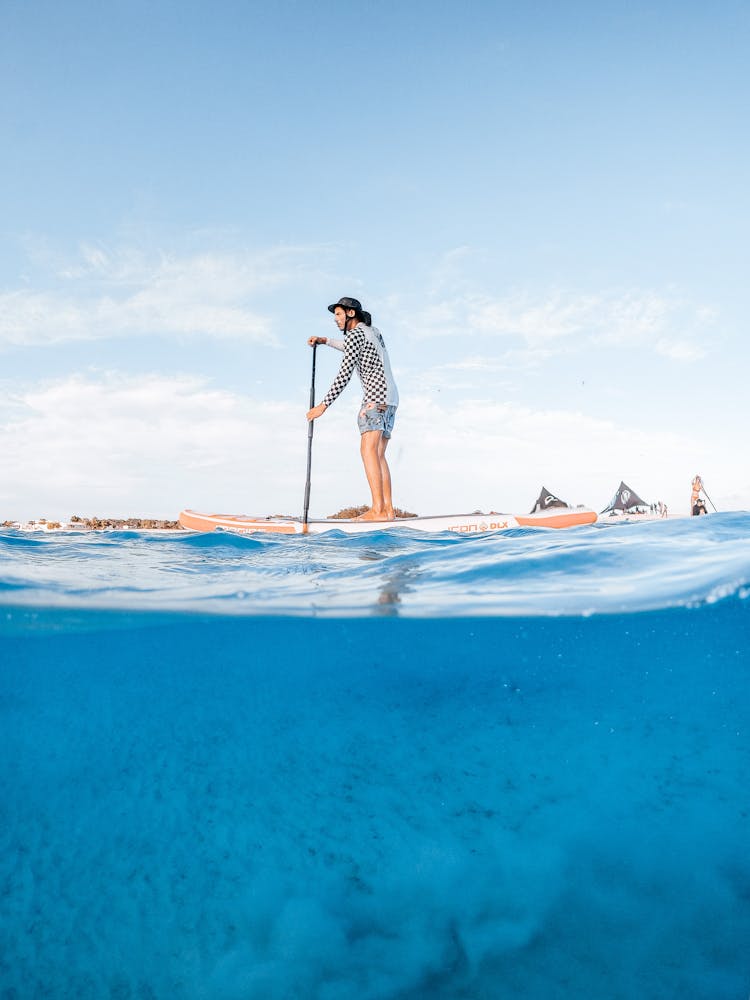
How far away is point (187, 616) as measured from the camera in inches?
140

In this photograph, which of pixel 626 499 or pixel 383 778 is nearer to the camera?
pixel 383 778

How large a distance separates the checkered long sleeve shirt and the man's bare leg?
590mm

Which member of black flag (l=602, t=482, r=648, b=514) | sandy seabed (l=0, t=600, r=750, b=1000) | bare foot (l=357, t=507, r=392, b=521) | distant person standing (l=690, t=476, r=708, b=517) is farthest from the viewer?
black flag (l=602, t=482, r=648, b=514)

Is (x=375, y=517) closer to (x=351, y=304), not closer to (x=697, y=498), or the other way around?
(x=351, y=304)

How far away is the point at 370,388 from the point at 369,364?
38 centimetres

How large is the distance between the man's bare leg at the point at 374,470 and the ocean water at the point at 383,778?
5.23m

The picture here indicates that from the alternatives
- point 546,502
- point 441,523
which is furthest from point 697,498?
point 441,523

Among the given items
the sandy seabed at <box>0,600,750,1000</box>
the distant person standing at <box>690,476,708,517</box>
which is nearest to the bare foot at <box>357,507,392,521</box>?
the sandy seabed at <box>0,600,750,1000</box>

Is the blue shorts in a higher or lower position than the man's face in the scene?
lower

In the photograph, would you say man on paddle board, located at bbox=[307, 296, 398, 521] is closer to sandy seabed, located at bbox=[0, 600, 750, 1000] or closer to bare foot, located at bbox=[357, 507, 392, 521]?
bare foot, located at bbox=[357, 507, 392, 521]

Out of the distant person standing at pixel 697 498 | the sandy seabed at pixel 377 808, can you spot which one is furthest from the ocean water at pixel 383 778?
the distant person standing at pixel 697 498

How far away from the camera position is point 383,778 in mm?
3018

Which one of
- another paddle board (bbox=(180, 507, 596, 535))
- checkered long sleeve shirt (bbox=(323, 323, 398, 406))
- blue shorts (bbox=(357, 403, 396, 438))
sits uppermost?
checkered long sleeve shirt (bbox=(323, 323, 398, 406))

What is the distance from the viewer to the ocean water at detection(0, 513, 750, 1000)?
7.23 ft
